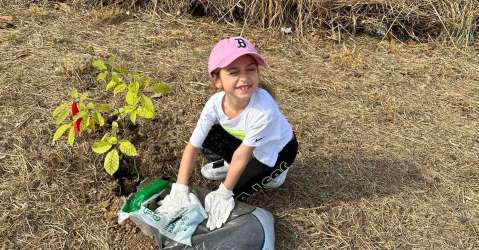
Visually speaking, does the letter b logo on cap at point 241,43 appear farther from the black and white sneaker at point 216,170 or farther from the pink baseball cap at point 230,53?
the black and white sneaker at point 216,170

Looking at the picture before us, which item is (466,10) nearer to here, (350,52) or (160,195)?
(350,52)

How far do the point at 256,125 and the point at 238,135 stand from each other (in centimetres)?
20

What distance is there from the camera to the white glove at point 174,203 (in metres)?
2.21

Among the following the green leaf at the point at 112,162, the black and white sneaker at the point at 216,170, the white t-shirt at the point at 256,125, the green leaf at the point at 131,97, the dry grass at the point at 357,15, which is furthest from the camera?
the dry grass at the point at 357,15

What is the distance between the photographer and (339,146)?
119 inches

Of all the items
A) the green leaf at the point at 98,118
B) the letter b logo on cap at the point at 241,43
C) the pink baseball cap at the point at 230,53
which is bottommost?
the green leaf at the point at 98,118

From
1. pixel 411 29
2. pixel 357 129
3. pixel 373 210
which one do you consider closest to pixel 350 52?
pixel 411 29

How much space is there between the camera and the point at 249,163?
2.38 meters

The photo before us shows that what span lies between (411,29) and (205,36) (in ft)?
5.86

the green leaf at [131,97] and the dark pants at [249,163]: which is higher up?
the green leaf at [131,97]

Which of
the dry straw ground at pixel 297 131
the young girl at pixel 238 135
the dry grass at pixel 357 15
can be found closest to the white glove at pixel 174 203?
the young girl at pixel 238 135

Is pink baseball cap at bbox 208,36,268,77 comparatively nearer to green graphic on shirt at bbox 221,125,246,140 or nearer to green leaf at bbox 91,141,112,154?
green graphic on shirt at bbox 221,125,246,140

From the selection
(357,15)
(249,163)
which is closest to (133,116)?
(249,163)

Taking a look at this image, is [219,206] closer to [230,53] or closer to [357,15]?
[230,53]
